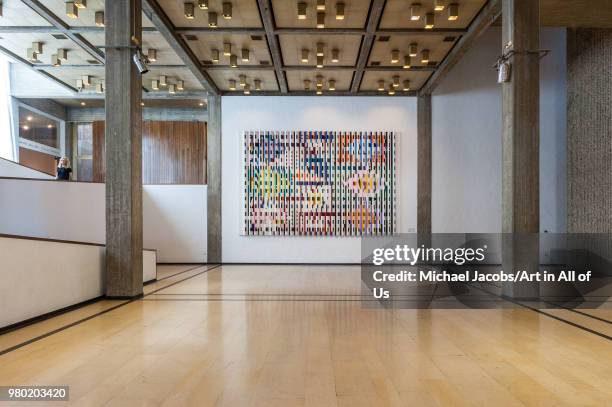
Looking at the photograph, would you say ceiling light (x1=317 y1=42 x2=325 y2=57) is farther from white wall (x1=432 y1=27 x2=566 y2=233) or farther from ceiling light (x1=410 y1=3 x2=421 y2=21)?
white wall (x1=432 y1=27 x2=566 y2=233)

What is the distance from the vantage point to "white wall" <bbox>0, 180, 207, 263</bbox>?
758 centimetres

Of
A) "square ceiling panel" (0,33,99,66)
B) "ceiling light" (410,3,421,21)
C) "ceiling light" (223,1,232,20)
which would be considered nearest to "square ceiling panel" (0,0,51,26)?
"square ceiling panel" (0,33,99,66)

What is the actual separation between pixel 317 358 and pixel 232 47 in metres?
6.81

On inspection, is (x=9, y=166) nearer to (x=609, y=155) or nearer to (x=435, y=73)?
(x=435, y=73)

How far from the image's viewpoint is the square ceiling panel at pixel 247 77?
10062 millimetres

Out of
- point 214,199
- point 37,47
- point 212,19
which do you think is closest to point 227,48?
point 212,19

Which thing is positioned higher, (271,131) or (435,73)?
(435,73)

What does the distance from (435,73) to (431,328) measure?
6.94 m

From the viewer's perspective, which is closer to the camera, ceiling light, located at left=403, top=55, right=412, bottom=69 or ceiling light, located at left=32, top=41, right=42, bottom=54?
ceiling light, located at left=32, top=41, right=42, bottom=54

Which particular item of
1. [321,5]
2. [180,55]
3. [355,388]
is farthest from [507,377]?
[180,55]

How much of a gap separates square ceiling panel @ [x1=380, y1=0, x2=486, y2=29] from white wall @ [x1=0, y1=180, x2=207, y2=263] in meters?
6.01

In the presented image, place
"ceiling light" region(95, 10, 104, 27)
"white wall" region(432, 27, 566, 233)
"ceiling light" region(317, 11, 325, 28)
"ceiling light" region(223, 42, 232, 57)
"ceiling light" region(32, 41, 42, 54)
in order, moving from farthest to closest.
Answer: "white wall" region(432, 27, 566, 233)
"ceiling light" region(32, 41, 42, 54)
"ceiling light" region(223, 42, 232, 57)
"ceiling light" region(95, 10, 104, 27)
"ceiling light" region(317, 11, 325, 28)

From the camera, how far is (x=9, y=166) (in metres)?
8.52

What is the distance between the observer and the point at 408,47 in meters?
8.81
